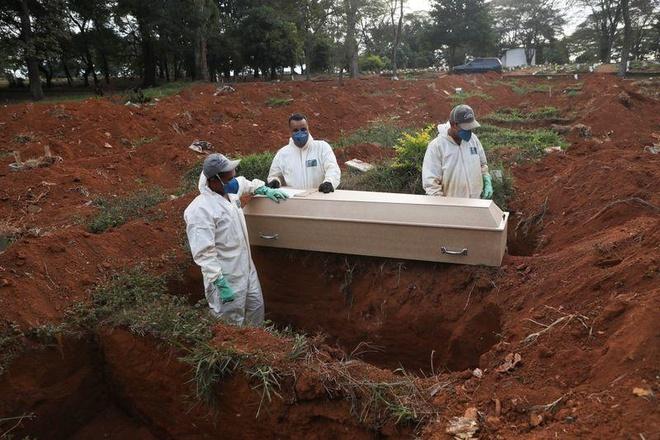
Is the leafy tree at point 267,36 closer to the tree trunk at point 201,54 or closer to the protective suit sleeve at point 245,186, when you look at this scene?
the tree trunk at point 201,54

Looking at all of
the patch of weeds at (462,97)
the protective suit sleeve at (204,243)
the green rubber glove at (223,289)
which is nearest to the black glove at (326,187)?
the protective suit sleeve at (204,243)

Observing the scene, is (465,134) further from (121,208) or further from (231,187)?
(121,208)

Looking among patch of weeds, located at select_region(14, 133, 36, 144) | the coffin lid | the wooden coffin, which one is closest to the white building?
patch of weeds, located at select_region(14, 133, 36, 144)

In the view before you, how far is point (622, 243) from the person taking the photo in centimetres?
288

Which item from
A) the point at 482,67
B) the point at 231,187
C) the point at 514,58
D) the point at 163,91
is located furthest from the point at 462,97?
the point at 514,58

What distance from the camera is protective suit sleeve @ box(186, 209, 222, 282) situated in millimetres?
3178

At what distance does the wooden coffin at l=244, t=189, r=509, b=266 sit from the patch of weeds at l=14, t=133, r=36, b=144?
7623mm

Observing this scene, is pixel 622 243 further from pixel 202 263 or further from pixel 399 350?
pixel 202 263

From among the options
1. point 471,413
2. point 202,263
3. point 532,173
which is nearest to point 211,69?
point 532,173

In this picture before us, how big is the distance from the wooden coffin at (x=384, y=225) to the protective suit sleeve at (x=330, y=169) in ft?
1.08

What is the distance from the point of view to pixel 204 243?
125 inches

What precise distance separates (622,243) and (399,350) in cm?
181

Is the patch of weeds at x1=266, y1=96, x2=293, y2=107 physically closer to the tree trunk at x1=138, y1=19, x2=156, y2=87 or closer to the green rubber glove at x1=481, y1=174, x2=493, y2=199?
the tree trunk at x1=138, y1=19, x2=156, y2=87

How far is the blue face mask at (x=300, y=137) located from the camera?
4223 millimetres
